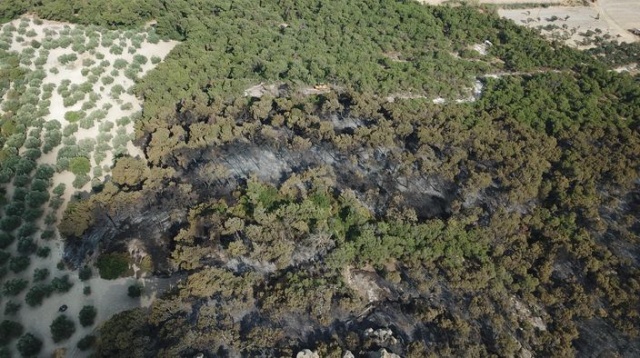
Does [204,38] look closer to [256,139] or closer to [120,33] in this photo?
[120,33]

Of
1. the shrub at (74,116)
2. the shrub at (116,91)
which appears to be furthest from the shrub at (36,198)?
the shrub at (116,91)

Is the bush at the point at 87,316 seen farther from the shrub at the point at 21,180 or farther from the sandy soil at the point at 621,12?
the sandy soil at the point at 621,12

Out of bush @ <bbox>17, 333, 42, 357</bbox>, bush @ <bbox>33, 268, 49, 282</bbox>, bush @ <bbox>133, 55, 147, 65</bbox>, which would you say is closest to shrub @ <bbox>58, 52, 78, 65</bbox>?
bush @ <bbox>133, 55, 147, 65</bbox>

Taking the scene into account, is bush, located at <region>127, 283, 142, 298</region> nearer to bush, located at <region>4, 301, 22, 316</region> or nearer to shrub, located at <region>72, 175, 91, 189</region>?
bush, located at <region>4, 301, 22, 316</region>

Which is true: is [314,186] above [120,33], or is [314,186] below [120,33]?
below

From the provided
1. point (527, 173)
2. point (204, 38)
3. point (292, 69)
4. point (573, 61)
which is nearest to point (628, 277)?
point (527, 173)

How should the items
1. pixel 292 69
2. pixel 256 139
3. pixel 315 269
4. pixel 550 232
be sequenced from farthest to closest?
pixel 292 69, pixel 256 139, pixel 550 232, pixel 315 269
